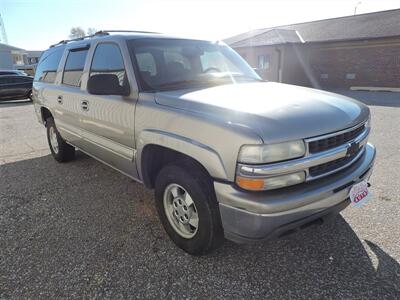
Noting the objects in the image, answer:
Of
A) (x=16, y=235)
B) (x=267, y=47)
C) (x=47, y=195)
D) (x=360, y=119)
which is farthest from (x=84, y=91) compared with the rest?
(x=267, y=47)

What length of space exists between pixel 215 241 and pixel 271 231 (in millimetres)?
567

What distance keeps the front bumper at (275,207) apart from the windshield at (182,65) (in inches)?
52.3

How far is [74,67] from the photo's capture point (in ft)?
13.2

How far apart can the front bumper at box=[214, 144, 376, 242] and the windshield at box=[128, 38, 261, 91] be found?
4.36ft

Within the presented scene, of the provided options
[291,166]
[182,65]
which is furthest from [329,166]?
[182,65]

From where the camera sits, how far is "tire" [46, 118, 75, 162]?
4973mm

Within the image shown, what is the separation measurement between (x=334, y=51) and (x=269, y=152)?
21.7 m

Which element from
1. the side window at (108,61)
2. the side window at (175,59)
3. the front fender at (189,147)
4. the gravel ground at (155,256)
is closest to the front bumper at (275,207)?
the front fender at (189,147)

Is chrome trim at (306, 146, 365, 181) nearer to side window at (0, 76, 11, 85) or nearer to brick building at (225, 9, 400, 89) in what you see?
side window at (0, 76, 11, 85)

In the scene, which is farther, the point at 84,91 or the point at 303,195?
the point at 84,91

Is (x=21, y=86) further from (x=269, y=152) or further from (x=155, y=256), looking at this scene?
(x=269, y=152)

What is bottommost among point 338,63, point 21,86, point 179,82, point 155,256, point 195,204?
point 155,256

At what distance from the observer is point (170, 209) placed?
2717mm

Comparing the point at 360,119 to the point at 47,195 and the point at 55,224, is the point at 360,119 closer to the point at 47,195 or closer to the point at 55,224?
the point at 55,224
